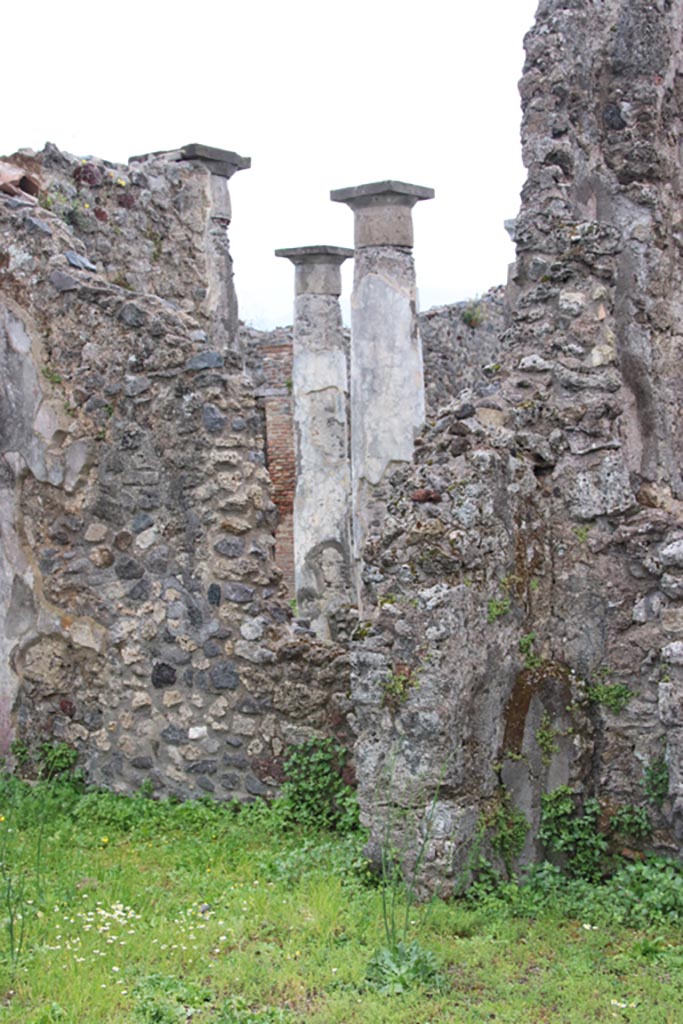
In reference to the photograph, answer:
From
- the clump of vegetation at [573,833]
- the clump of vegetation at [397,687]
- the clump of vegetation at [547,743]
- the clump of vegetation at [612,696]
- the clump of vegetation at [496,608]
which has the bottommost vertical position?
the clump of vegetation at [573,833]

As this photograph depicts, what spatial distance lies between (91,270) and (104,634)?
2.01 meters

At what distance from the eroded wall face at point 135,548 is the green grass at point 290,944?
0.81 metres

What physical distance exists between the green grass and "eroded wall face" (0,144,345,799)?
0.81 meters

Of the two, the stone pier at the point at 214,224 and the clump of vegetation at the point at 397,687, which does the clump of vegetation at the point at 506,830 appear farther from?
the stone pier at the point at 214,224

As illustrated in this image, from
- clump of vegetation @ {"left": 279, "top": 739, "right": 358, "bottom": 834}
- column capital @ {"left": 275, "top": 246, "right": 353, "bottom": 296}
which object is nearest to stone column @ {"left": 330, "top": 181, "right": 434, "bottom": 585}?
column capital @ {"left": 275, "top": 246, "right": 353, "bottom": 296}

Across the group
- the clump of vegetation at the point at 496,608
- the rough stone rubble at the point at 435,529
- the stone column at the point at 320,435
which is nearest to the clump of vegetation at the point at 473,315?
the stone column at the point at 320,435

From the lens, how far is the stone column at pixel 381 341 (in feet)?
43.4

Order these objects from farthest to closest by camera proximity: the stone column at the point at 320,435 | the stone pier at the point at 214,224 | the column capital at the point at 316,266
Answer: the column capital at the point at 316,266 < the stone column at the point at 320,435 < the stone pier at the point at 214,224

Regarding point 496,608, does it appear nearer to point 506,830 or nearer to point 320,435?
point 506,830

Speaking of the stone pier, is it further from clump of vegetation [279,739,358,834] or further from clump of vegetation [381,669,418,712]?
clump of vegetation [381,669,418,712]

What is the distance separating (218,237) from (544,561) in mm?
4664

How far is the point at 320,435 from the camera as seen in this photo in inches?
600

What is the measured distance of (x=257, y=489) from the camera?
6738 millimetres

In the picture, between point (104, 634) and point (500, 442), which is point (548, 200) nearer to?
point (500, 442)
